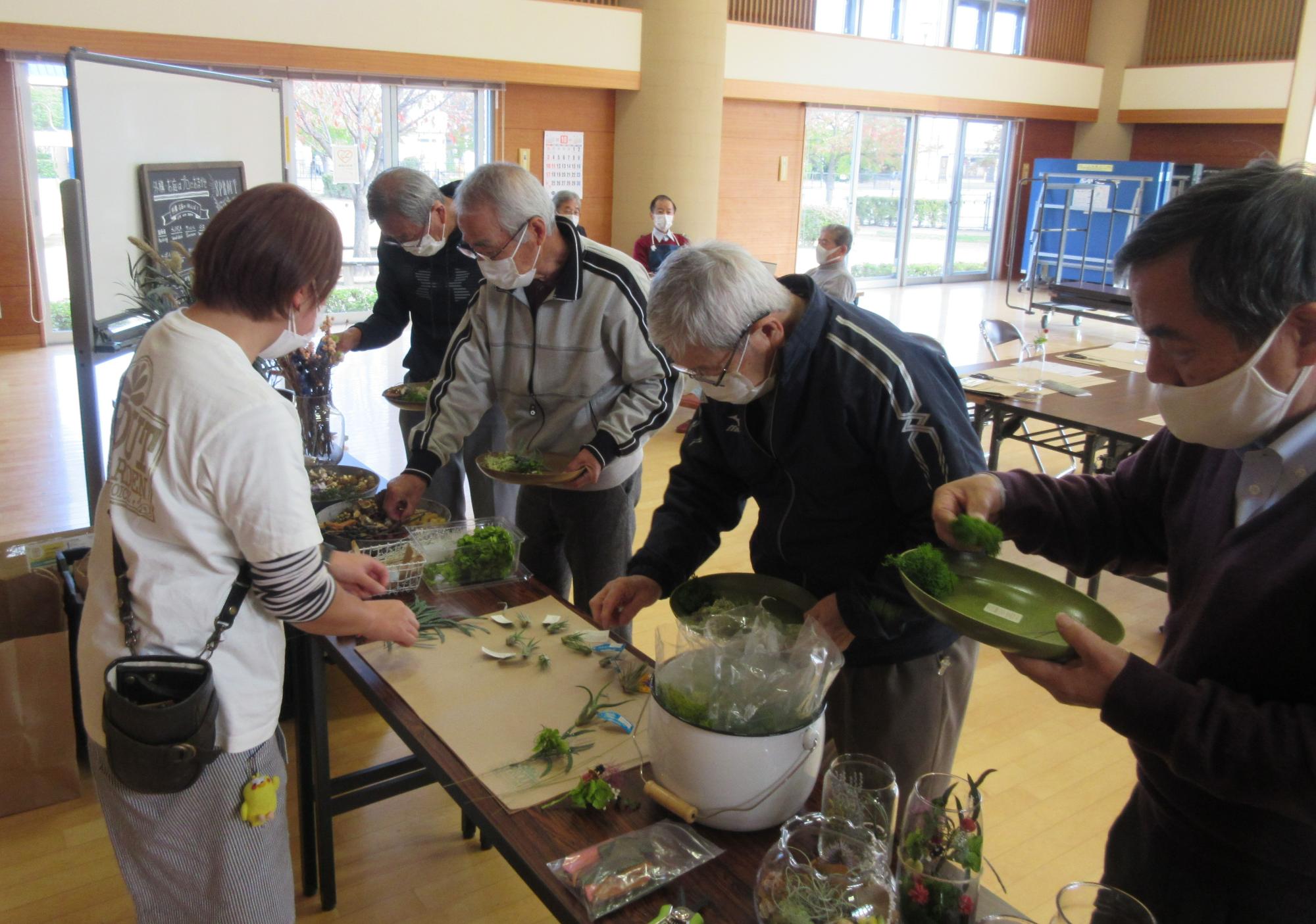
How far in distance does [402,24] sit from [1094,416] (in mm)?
6794

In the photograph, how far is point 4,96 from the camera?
7.25 meters

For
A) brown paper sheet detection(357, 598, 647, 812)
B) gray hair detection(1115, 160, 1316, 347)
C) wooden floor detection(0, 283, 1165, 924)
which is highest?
gray hair detection(1115, 160, 1316, 347)

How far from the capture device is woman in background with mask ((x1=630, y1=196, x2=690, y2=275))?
26.3ft

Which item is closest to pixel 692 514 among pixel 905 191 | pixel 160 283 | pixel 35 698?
pixel 35 698

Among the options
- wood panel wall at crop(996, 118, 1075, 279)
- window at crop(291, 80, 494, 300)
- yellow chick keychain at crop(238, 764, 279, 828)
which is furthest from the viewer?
wood panel wall at crop(996, 118, 1075, 279)

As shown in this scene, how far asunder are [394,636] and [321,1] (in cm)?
777

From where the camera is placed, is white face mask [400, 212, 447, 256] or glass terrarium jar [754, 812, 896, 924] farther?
white face mask [400, 212, 447, 256]

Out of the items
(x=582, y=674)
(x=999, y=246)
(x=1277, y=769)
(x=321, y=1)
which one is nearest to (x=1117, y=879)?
(x=1277, y=769)

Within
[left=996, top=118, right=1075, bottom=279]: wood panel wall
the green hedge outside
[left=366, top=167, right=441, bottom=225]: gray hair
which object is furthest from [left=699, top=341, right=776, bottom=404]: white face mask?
[left=996, top=118, right=1075, bottom=279]: wood panel wall

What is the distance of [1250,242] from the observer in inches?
41.1

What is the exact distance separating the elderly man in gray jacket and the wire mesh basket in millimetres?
218

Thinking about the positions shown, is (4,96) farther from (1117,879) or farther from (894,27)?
(894,27)

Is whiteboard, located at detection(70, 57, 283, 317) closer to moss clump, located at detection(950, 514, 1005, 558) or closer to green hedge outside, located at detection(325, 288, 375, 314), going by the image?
moss clump, located at detection(950, 514, 1005, 558)

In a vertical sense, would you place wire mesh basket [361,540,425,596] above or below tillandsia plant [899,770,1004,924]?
below
